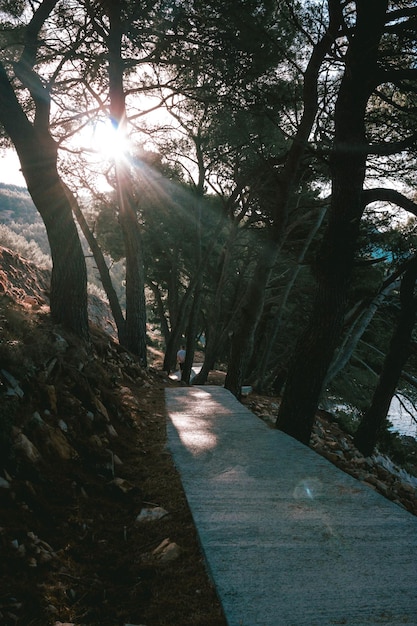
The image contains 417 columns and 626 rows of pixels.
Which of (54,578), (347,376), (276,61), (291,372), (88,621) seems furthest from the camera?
(347,376)

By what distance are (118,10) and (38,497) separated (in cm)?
929

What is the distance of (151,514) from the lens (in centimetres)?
282

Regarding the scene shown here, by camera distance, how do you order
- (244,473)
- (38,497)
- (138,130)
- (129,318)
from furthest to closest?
1. (138,130)
2. (129,318)
3. (244,473)
4. (38,497)

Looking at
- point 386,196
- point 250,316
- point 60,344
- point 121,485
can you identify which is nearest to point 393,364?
point 250,316

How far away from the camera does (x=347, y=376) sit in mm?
18547

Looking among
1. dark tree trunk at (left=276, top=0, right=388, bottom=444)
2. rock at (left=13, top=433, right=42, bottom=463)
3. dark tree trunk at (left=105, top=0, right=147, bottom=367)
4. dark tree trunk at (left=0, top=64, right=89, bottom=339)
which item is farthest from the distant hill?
rock at (left=13, top=433, right=42, bottom=463)

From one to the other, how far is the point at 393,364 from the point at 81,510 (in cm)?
711

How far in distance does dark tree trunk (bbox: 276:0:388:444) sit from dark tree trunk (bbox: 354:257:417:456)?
3.34m

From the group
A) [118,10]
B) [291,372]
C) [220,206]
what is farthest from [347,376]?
[118,10]

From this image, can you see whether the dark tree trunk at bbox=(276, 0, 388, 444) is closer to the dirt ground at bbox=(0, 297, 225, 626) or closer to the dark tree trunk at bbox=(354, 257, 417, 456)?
the dirt ground at bbox=(0, 297, 225, 626)

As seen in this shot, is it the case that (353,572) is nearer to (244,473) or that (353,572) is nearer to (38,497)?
(244,473)

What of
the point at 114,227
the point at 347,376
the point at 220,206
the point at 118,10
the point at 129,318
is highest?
the point at 118,10

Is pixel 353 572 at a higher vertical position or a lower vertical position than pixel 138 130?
lower

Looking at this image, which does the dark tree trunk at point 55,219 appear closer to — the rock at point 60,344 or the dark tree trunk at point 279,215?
the rock at point 60,344
